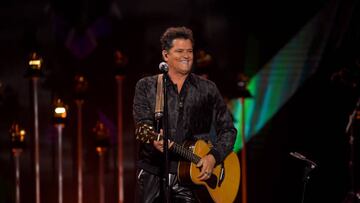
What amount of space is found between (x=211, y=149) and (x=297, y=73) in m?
3.93

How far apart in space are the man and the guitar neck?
0.12 ft

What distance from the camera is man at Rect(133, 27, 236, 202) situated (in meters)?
4.14

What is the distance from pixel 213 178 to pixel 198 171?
0.28m

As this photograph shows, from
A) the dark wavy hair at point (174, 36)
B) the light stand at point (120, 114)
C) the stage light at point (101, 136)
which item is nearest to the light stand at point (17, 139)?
the stage light at point (101, 136)

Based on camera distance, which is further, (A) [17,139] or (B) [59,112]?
(A) [17,139]

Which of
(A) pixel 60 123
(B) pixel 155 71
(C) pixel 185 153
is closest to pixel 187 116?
(C) pixel 185 153

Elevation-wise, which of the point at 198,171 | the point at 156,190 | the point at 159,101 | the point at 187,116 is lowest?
the point at 156,190

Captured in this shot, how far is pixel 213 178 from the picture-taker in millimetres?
4473

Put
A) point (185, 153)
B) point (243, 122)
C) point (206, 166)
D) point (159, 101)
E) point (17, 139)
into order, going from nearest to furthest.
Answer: point (159, 101) < point (185, 153) < point (206, 166) < point (17, 139) < point (243, 122)

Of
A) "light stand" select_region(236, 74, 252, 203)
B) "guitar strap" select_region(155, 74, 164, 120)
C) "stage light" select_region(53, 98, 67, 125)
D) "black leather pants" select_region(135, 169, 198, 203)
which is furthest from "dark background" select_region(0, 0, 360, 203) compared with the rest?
"guitar strap" select_region(155, 74, 164, 120)

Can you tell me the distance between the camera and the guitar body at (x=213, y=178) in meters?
4.16

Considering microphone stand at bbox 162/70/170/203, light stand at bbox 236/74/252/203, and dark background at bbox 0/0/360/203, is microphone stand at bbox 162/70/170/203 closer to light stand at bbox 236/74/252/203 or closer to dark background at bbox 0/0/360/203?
dark background at bbox 0/0/360/203

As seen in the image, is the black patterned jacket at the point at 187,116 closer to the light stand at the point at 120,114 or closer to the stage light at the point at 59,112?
the stage light at the point at 59,112

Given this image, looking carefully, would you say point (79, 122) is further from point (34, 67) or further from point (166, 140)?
point (166, 140)
